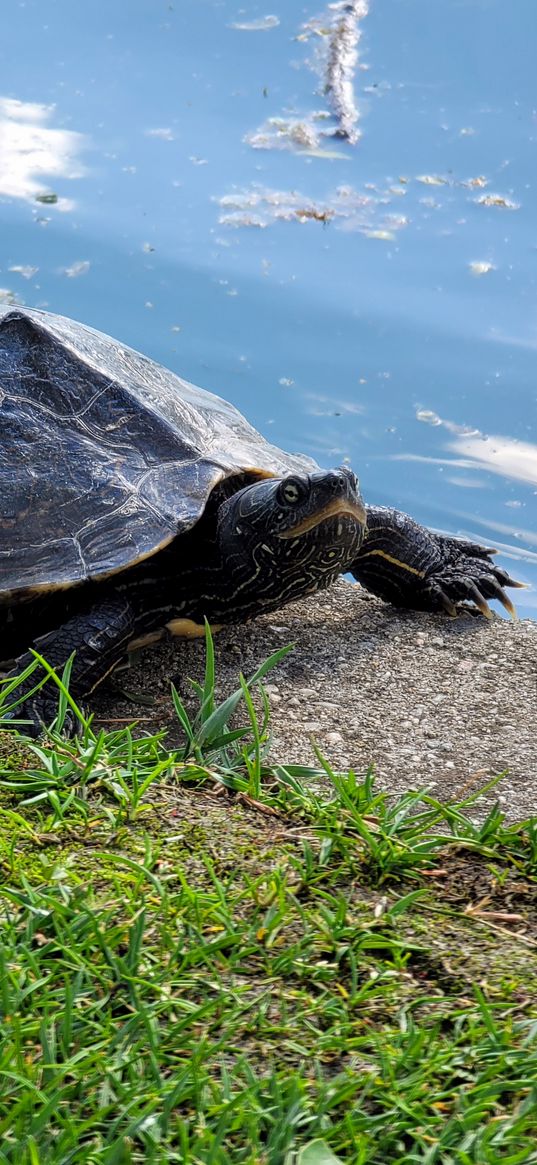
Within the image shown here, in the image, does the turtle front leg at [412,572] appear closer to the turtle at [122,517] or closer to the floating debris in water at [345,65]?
the turtle at [122,517]

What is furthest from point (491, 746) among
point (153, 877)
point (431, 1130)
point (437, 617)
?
point (431, 1130)

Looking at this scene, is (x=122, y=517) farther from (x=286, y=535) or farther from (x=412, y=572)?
(x=412, y=572)

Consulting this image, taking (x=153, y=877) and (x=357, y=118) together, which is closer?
(x=153, y=877)

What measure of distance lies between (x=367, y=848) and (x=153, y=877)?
38 cm

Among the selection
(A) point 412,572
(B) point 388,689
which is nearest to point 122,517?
(B) point 388,689

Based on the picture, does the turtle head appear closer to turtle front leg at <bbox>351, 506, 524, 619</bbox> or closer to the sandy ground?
the sandy ground

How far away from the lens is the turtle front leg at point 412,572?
→ 3414mm

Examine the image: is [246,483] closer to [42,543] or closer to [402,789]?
[42,543]

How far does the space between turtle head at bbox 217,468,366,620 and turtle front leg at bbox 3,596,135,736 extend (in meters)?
0.34

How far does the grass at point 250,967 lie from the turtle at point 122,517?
2.30 ft

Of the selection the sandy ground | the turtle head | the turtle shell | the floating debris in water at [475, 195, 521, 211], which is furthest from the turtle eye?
the floating debris in water at [475, 195, 521, 211]

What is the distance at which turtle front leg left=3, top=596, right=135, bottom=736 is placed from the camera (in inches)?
108

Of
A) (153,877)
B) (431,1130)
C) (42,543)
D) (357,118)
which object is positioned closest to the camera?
(431,1130)

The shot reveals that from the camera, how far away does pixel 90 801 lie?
78.9 inches
